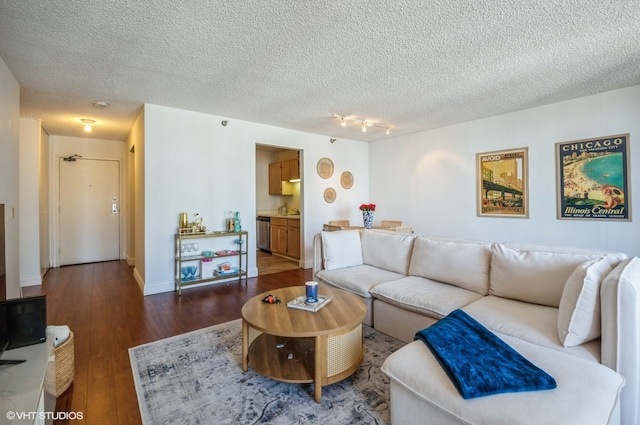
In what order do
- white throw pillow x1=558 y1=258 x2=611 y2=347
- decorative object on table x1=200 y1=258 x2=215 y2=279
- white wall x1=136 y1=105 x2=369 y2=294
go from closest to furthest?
white throw pillow x1=558 y1=258 x2=611 y2=347
white wall x1=136 y1=105 x2=369 y2=294
decorative object on table x1=200 y1=258 x2=215 y2=279

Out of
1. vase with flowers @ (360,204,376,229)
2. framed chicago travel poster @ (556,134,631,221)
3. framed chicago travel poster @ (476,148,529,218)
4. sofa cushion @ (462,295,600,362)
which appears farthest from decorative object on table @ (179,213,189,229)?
framed chicago travel poster @ (556,134,631,221)

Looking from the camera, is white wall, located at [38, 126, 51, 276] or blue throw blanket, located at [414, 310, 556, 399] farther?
white wall, located at [38, 126, 51, 276]

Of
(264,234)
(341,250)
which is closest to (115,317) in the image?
(341,250)

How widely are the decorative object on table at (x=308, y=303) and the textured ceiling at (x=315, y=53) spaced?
6.58 ft

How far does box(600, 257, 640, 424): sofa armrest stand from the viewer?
1409mm

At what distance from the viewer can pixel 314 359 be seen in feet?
6.28

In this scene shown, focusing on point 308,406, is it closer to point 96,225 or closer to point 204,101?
point 204,101

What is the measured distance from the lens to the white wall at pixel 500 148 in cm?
337

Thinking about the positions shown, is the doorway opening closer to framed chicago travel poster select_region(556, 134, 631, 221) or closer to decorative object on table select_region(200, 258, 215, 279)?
decorative object on table select_region(200, 258, 215, 279)

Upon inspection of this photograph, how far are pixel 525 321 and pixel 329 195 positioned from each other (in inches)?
164

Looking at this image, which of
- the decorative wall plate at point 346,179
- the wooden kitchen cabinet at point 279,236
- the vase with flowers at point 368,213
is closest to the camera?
the vase with flowers at point 368,213

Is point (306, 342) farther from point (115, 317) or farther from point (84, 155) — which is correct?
point (84, 155)

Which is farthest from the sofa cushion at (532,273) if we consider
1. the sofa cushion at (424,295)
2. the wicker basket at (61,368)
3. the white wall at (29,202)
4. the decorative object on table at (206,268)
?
Answer: the white wall at (29,202)

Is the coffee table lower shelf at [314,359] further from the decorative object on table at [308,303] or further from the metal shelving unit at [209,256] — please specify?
the metal shelving unit at [209,256]
